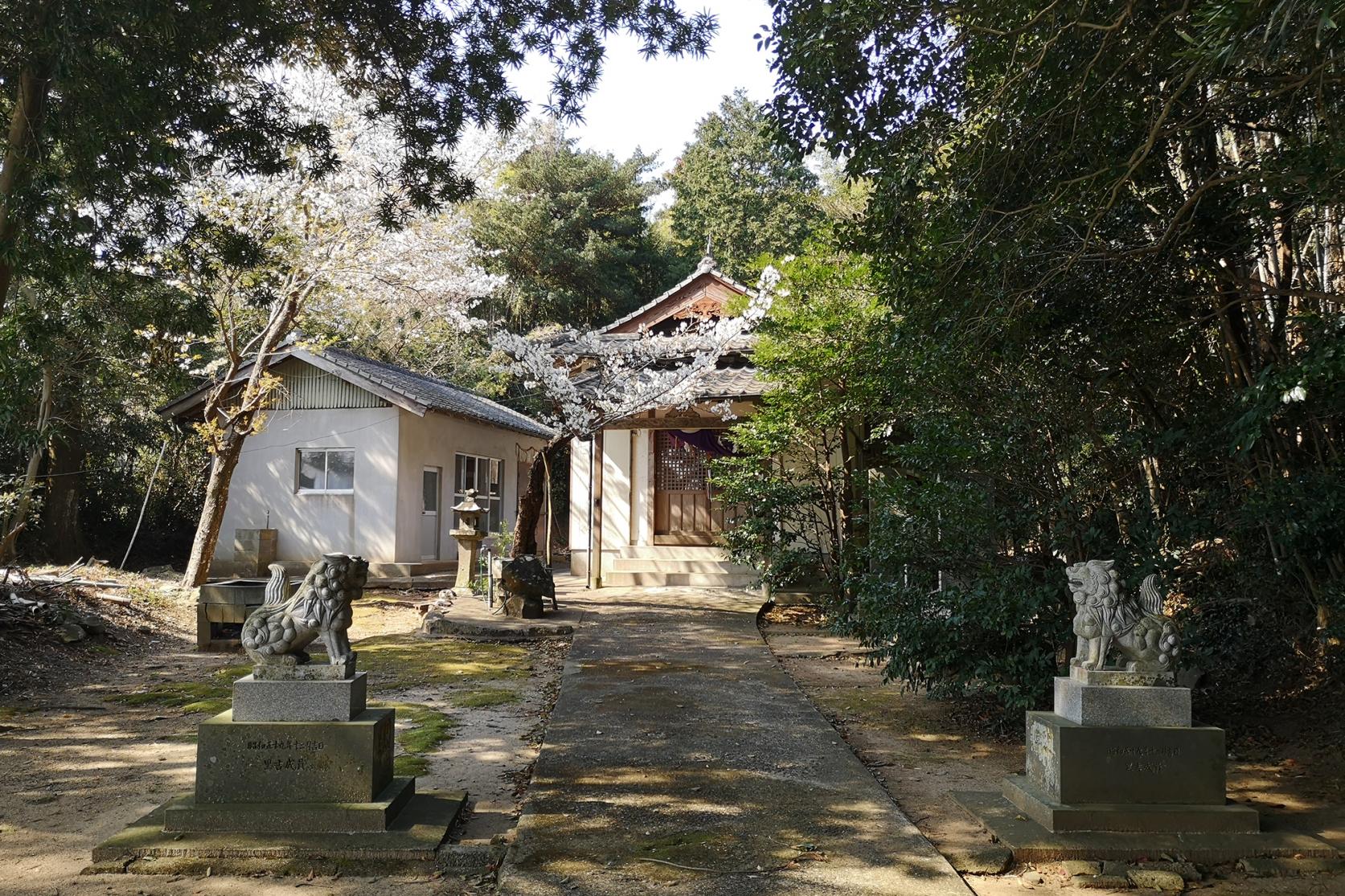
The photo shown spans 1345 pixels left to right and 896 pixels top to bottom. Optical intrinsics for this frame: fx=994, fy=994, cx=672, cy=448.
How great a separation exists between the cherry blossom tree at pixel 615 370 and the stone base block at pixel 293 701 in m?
9.13

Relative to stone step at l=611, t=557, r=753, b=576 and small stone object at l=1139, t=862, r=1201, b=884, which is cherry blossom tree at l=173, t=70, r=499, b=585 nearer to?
stone step at l=611, t=557, r=753, b=576

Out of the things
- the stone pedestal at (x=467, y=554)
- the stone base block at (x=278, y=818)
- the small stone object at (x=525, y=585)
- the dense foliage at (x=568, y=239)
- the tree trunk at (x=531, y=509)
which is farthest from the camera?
the dense foliage at (x=568, y=239)

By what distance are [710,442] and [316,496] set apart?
752cm

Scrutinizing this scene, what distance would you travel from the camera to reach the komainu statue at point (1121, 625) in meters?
5.02

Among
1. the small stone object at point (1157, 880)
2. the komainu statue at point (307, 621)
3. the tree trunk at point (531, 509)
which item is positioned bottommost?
the small stone object at point (1157, 880)

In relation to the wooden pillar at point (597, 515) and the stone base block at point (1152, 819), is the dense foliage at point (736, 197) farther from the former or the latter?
the stone base block at point (1152, 819)

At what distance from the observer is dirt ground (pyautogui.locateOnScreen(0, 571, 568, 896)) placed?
14.5ft

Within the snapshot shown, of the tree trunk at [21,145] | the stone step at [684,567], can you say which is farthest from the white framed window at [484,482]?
the tree trunk at [21,145]

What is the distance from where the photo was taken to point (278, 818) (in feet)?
15.4

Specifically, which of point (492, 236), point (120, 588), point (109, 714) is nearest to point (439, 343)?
point (492, 236)

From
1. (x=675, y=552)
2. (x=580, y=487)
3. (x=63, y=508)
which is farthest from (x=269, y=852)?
(x=63, y=508)

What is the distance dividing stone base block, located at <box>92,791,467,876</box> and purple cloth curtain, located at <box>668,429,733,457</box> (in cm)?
1185

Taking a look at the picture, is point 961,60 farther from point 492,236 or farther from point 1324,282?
point 492,236

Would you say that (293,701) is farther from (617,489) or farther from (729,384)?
(617,489)
